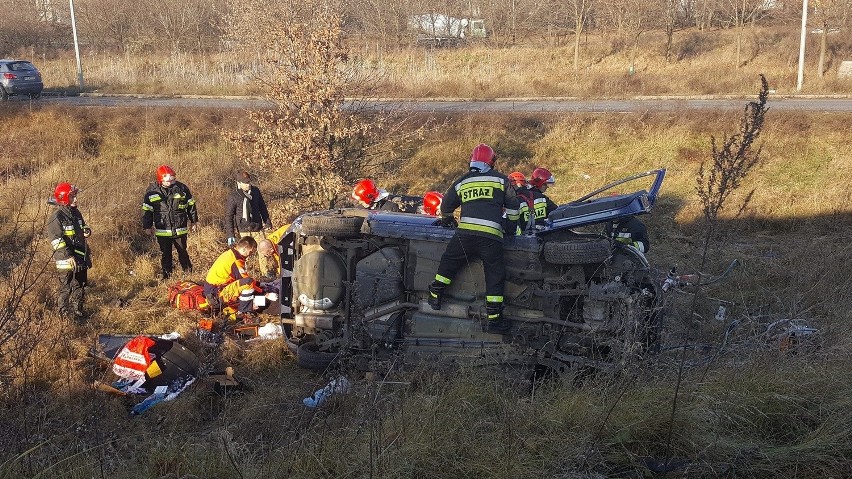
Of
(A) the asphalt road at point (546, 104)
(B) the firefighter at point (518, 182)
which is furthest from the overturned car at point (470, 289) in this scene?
(A) the asphalt road at point (546, 104)

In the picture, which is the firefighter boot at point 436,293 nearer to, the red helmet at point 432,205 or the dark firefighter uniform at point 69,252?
the red helmet at point 432,205

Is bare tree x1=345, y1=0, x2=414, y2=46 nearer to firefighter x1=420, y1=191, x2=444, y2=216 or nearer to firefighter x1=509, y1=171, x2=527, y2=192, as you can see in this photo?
firefighter x1=509, y1=171, x2=527, y2=192

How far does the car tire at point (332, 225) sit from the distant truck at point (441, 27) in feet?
98.9

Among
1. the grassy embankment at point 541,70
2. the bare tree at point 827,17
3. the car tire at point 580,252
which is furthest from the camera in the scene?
the grassy embankment at point 541,70

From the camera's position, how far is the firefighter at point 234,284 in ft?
23.9

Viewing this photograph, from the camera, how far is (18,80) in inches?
859

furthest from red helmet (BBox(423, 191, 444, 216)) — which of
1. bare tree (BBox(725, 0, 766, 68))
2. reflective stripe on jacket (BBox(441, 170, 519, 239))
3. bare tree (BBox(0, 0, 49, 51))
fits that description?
bare tree (BBox(0, 0, 49, 51))

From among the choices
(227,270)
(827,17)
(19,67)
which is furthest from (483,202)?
→ (19,67)

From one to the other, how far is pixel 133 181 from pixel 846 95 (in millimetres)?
18670

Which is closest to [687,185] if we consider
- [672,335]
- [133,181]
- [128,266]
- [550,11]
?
[672,335]

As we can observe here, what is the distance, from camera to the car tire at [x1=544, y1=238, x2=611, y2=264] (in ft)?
16.9

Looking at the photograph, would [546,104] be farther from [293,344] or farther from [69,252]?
[293,344]

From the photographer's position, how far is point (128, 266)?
9.49 m

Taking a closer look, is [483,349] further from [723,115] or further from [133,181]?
[723,115]
